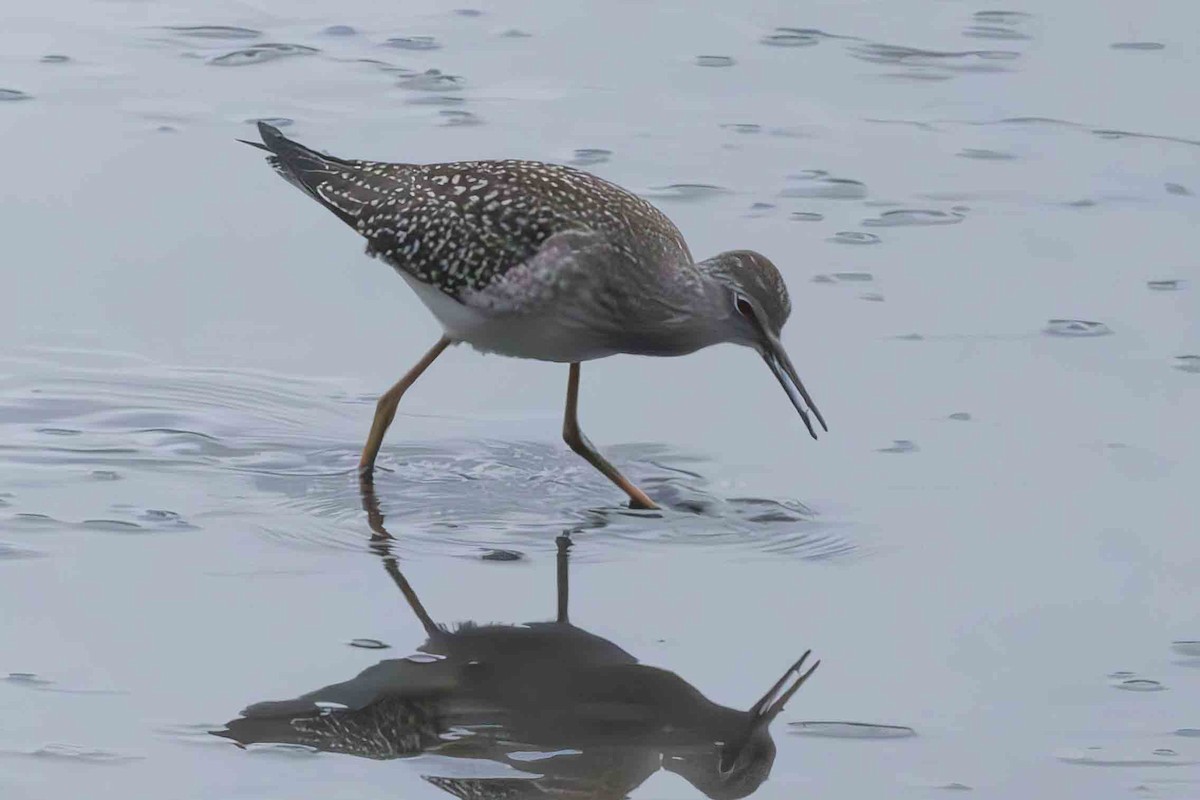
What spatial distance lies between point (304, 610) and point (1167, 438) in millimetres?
2991

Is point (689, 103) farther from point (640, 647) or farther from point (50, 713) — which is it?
point (50, 713)

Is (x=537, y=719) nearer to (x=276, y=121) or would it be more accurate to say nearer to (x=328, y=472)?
(x=328, y=472)

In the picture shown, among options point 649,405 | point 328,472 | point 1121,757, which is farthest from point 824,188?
point 1121,757

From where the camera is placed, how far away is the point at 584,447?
6.71 m

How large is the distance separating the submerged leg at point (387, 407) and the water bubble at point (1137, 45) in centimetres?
538

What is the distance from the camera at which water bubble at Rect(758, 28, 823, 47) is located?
1102cm

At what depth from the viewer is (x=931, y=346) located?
759cm

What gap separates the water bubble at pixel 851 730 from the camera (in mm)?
4957

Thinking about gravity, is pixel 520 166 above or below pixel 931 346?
above

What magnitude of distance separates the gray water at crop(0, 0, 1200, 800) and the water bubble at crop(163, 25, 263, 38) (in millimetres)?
32

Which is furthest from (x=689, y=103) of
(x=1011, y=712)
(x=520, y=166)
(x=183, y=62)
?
(x=1011, y=712)

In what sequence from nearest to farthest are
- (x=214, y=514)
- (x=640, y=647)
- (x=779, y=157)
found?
(x=640, y=647) → (x=214, y=514) → (x=779, y=157)

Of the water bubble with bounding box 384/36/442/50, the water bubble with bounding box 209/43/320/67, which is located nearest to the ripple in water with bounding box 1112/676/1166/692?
the water bubble with bounding box 384/36/442/50

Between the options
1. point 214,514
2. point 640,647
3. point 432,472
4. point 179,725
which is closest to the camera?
point 179,725
